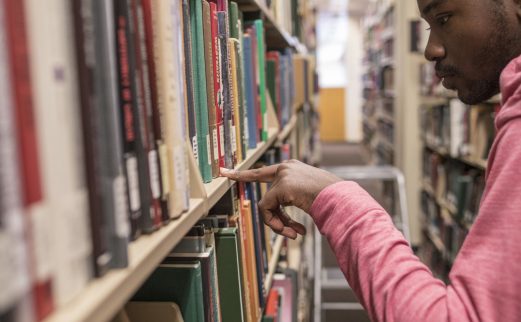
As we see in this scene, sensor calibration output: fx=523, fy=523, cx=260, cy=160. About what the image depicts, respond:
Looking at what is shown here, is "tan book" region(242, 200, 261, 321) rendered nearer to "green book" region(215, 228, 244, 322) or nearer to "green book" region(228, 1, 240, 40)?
"green book" region(215, 228, 244, 322)

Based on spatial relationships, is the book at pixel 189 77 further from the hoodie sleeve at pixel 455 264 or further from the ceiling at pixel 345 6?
the ceiling at pixel 345 6

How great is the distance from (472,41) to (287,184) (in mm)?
410

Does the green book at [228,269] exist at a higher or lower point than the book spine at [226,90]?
lower

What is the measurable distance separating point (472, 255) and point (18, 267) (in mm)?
586

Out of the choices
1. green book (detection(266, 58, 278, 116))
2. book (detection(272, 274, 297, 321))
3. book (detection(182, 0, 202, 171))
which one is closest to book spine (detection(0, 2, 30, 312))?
book (detection(182, 0, 202, 171))

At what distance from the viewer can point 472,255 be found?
0.71 metres

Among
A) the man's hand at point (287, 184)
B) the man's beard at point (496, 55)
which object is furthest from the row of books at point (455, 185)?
the man's hand at point (287, 184)

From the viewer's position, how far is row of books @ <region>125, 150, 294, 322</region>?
0.77 meters

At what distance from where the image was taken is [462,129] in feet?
10.4


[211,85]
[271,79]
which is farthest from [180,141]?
[271,79]

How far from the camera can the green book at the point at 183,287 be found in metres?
0.76

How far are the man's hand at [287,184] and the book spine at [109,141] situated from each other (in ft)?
1.52

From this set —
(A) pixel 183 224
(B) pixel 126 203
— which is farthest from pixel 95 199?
(A) pixel 183 224

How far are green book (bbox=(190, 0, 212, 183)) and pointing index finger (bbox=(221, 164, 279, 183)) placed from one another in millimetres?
92
